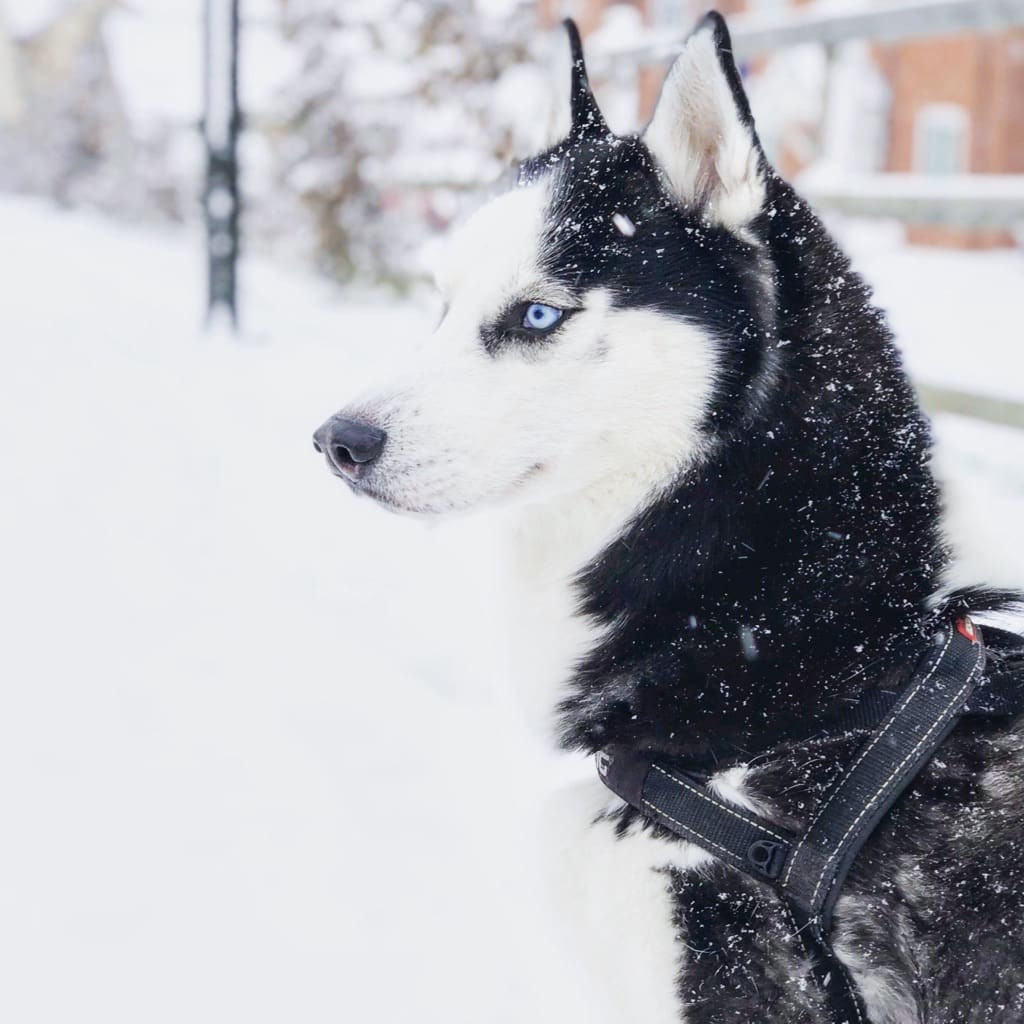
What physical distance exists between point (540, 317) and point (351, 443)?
34 cm

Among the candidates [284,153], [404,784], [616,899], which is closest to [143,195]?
[284,153]

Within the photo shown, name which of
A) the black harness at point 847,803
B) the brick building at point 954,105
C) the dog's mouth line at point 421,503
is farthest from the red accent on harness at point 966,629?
the brick building at point 954,105

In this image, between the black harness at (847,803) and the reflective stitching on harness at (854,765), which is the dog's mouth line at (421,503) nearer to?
the black harness at (847,803)

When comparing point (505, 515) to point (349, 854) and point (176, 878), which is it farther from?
point (176, 878)

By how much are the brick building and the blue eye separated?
15910 millimetres

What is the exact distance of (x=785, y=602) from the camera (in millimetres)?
1363

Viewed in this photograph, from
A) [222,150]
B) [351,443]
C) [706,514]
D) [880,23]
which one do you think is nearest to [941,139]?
[222,150]

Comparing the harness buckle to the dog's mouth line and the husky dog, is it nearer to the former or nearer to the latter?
the husky dog

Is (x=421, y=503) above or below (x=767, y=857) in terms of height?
above

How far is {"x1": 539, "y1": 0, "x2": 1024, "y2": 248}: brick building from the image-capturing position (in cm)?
1716

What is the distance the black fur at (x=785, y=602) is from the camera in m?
1.15

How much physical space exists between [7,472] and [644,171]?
10.9ft

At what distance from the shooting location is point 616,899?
1291 mm

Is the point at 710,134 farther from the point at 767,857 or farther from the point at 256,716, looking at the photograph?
the point at 256,716
